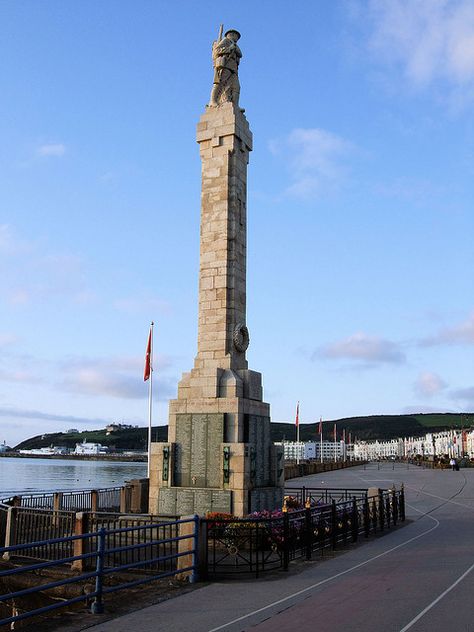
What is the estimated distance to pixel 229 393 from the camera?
758 inches

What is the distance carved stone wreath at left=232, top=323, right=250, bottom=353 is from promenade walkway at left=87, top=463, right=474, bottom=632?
711 cm

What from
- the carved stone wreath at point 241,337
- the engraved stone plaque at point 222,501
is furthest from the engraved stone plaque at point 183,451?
the carved stone wreath at point 241,337

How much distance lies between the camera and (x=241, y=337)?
20344mm

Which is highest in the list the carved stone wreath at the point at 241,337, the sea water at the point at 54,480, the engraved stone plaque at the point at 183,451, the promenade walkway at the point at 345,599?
the carved stone wreath at the point at 241,337

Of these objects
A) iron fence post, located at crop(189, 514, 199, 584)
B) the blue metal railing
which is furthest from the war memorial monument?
iron fence post, located at crop(189, 514, 199, 584)

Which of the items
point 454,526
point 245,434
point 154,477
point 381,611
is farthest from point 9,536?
point 454,526

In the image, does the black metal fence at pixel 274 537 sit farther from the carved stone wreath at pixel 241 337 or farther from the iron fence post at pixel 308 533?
the carved stone wreath at pixel 241 337

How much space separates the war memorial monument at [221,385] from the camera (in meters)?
18.7

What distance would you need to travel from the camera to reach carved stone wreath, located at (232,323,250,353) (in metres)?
20.1

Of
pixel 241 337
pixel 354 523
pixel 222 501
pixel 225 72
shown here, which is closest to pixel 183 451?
pixel 222 501

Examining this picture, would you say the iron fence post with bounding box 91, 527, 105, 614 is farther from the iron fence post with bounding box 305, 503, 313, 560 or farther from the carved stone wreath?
the carved stone wreath

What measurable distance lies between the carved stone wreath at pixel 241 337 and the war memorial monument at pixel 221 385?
31 millimetres

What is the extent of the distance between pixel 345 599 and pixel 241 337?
1105cm

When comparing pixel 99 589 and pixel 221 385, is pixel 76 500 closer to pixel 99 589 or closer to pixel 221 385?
pixel 221 385
